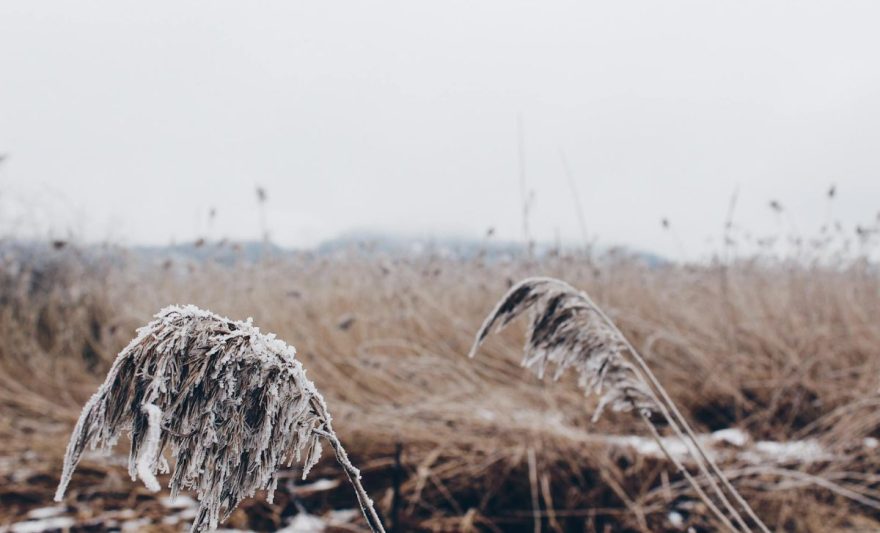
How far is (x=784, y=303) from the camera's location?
5.00 m

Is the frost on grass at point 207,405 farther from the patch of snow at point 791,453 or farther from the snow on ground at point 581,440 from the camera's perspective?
the patch of snow at point 791,453

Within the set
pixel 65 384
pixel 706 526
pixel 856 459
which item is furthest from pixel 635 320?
pixel 65 384

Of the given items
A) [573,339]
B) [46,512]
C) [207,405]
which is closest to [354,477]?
[207,405]

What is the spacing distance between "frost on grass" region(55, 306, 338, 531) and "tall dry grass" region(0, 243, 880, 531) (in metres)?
2.37

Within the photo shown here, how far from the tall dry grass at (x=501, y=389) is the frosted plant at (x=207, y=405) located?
7.79 ft

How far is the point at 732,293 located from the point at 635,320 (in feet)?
3.83

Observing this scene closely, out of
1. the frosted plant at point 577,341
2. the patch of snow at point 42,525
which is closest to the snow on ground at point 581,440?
the patch of snow at point 42,525

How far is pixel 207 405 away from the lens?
651 mm

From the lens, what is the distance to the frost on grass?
642 mm

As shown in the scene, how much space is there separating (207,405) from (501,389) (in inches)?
136

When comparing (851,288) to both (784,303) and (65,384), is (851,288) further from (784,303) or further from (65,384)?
(65,384)

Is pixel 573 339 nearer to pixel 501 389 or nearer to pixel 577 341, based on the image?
pixel 577 341

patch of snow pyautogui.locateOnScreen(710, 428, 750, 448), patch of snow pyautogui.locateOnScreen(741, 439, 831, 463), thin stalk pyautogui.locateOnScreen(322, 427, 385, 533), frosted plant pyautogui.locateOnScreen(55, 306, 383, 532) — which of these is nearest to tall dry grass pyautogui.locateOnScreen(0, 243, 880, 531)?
patch of snow pyautogui.locateOnScreen(741, 439, 831, 463)

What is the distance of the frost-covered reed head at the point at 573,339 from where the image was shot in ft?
4.01
